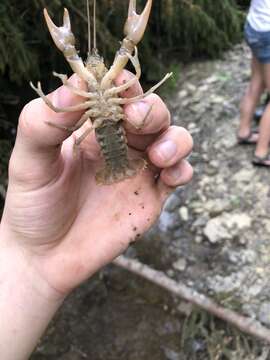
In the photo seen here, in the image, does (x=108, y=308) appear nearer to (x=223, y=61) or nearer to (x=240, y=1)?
(x=223, y=61)

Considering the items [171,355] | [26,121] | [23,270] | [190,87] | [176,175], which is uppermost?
[26,121]

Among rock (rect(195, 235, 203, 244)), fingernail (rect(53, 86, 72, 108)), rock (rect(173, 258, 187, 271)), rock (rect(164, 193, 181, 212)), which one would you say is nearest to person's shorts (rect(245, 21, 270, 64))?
rock (rect(164, 193, 181, 212))

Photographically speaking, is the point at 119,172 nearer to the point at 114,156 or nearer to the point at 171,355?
the point at 114,156

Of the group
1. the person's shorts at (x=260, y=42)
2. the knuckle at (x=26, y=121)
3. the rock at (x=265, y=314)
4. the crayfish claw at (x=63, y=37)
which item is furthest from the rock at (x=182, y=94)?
the knuckle at (x=26, y=121)

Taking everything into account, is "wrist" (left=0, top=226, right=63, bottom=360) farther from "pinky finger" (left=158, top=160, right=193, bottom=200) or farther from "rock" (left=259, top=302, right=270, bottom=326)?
"rock" (left=259, top=302, right=270, bottom=326)

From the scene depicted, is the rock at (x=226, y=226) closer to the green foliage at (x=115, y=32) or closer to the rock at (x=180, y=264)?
the rock at (x=180, y=264)

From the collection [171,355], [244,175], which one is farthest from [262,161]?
[171,355]
